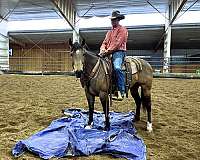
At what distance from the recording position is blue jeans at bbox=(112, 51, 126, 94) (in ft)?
14.6

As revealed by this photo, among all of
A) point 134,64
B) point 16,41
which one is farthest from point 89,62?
point 16,41

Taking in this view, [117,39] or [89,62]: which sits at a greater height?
[117,39]

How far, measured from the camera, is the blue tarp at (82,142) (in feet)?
11.2

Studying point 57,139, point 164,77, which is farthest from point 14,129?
point 164,77

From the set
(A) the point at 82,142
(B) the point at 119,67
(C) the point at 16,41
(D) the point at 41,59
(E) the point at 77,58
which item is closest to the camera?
(A) the point at 82,142

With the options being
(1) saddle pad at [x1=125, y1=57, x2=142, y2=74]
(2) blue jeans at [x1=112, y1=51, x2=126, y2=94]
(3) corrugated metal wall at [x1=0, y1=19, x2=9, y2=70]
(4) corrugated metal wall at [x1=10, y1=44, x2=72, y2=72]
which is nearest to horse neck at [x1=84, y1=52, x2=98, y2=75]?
(2) blue jeans at [x1=112, y1=51, x2=126, y2=94]

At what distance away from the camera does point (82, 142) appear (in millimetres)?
3631

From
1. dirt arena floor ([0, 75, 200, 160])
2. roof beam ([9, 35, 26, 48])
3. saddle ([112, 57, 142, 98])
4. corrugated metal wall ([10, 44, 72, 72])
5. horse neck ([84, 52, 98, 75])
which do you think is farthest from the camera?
roof beam ([9, 35, 26, 48])

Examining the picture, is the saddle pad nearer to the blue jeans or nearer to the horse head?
the blue jeans

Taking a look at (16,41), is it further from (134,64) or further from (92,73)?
(92,73)

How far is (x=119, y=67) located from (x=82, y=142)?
143 centimetres

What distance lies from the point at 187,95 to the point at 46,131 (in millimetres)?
6209

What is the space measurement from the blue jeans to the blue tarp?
2.27 feet

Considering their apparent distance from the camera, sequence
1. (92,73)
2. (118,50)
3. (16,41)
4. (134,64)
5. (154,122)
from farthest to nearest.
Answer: (16,41) → (154,122) → (134,64) → (118,50) → (92,73)
